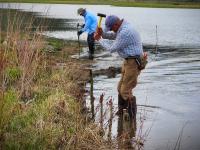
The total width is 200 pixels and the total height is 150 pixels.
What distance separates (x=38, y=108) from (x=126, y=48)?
6.95 feet

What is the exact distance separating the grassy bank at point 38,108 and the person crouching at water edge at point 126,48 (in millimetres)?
943

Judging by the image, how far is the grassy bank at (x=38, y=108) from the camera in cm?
731

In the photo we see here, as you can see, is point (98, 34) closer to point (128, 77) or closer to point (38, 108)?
point (128, 77)

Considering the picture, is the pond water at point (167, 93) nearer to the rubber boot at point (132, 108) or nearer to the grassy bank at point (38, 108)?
the rubber boot at point (132, 108)

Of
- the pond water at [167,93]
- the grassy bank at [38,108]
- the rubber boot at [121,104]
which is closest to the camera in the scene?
the grassy bank at [38,108]

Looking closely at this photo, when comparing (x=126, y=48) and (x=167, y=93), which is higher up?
(x=126, y=48)

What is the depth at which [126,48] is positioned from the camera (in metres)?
9.94

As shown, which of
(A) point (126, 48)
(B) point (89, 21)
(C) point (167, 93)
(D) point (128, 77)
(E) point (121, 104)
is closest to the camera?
(A) point (126, 48)

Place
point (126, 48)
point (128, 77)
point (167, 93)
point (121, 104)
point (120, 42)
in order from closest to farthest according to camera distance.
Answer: point (120, 42) < point (126, 48) < point (128, 77) < point (121, 104) < point (167, 93)

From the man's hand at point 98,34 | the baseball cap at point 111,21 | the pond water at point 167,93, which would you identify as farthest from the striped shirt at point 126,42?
the pond water at point 167,93

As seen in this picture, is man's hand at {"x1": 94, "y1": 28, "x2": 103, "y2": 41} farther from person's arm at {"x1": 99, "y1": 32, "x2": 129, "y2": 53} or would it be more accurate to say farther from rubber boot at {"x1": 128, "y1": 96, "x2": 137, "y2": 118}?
rubber boot at {"x1": 128, "y1": 96, "x2": 137, "y2": 118}

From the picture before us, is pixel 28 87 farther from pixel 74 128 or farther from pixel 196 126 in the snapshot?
pixel 196 126

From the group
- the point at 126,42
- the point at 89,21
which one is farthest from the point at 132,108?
the point at 89,21

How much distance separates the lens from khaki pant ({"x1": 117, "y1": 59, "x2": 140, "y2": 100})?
397 inches
